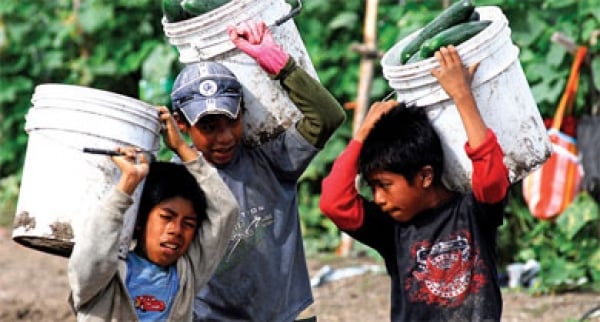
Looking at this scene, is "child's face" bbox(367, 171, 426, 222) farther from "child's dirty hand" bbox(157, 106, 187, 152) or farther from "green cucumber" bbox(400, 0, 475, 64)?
"child's dirty hand" bbox(157, 106, 187, 152)

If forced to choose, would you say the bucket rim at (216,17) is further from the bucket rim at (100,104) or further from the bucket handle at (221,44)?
the bucket rim at (100,104)

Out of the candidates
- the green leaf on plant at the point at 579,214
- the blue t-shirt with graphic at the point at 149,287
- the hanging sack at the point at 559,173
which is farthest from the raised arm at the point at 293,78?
the green leaf on plant at the point at 579,214

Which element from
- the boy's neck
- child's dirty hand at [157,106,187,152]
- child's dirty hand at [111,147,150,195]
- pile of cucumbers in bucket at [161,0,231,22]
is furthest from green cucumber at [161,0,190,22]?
the boy's neck

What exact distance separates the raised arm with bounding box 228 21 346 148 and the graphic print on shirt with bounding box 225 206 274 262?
0.31 metres

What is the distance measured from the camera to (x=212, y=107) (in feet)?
13.4

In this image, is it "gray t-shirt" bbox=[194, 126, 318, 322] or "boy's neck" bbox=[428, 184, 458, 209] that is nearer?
"boy's neck" bbox=[428, 184, 458, 209]

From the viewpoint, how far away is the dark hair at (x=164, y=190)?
3.98 meters

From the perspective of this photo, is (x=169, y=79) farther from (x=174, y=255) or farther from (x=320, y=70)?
(x=174, y=255)

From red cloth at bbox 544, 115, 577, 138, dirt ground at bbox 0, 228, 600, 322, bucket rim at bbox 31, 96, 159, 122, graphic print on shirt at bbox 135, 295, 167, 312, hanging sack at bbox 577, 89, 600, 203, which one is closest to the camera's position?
bucket rim at bbox 31, 96, 159, 122

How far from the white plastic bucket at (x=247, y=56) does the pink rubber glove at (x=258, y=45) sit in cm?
3

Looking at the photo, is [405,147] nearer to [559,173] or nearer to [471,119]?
[471,119]

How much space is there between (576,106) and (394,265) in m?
3.71

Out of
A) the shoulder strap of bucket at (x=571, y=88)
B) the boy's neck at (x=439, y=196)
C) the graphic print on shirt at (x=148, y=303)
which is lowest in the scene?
the shoulder strap of bucket at (x=571, y=88)

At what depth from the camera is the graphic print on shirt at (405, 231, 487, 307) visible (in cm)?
396
